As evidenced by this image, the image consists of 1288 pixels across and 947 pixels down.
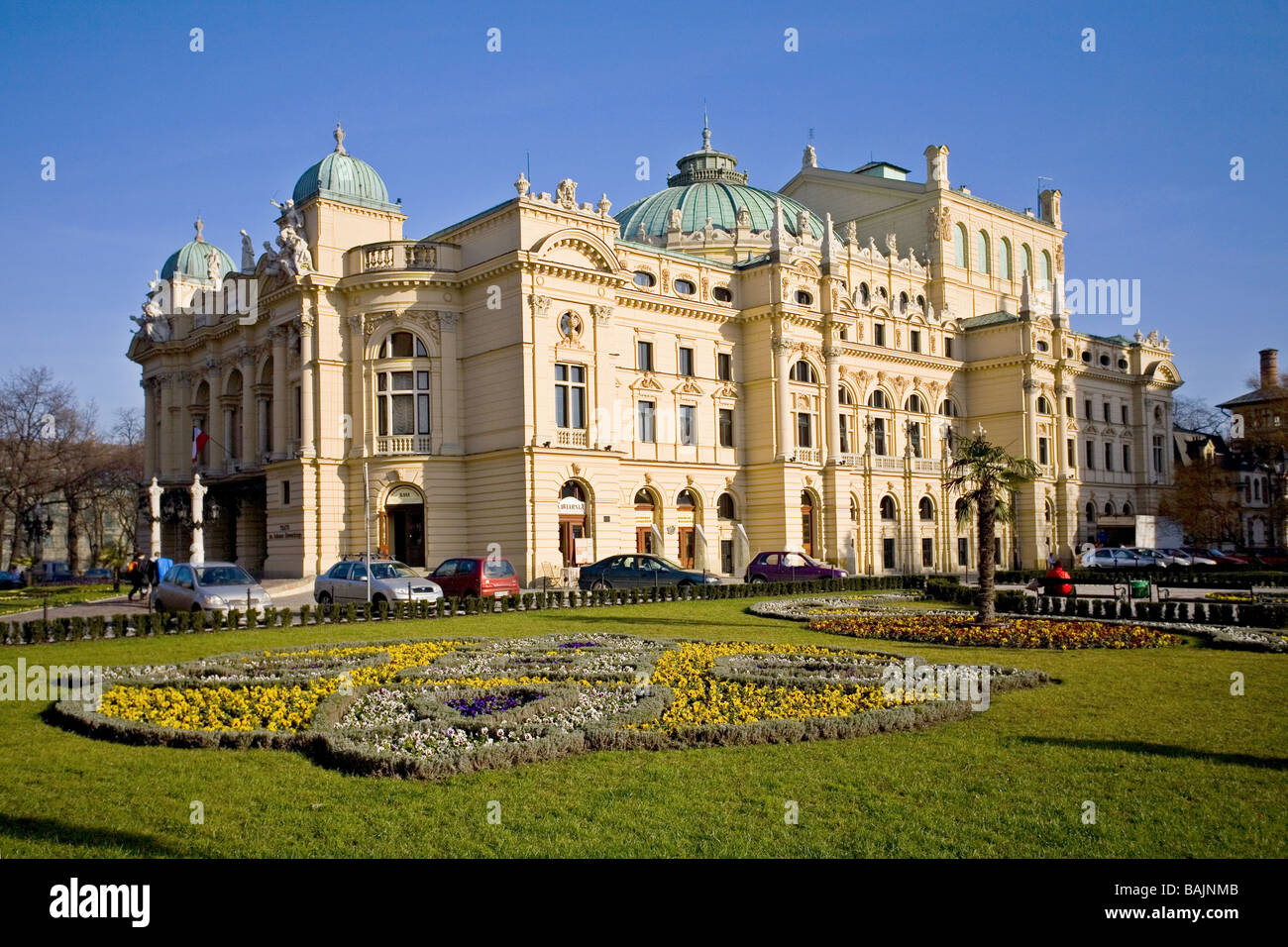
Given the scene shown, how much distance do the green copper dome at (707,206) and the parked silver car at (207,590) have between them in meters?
42.5

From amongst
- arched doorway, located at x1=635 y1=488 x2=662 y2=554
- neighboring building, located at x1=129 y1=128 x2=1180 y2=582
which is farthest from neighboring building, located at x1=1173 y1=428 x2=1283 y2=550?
arched doorway, located at x1=635 y1=488 x2=662 y2=554

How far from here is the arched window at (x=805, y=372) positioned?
199ft

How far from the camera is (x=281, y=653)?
798 inches

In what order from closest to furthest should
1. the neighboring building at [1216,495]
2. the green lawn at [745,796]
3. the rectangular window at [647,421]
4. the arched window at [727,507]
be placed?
the green lawn at [745,796] < the rectangular window at [647,421] < the arched window at [727,507] < the neighboring building at [1216,495]

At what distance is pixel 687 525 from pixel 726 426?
22.2ft

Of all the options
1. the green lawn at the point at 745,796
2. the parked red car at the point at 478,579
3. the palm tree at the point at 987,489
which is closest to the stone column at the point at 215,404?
the parked red car at the point at 478,579

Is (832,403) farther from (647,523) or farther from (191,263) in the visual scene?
(191,263)

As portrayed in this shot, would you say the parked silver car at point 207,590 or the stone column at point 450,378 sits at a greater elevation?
the stone column at point 450,378

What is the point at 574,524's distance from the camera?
1919 inches

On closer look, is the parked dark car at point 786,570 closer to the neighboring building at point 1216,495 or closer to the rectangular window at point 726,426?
the rectangular window at point 726,426

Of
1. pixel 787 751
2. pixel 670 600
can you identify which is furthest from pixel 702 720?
pixel 670 600

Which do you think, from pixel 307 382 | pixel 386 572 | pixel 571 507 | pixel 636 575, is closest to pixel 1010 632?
pixel 636 575

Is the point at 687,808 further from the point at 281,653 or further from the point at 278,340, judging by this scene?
the point at 278,340
